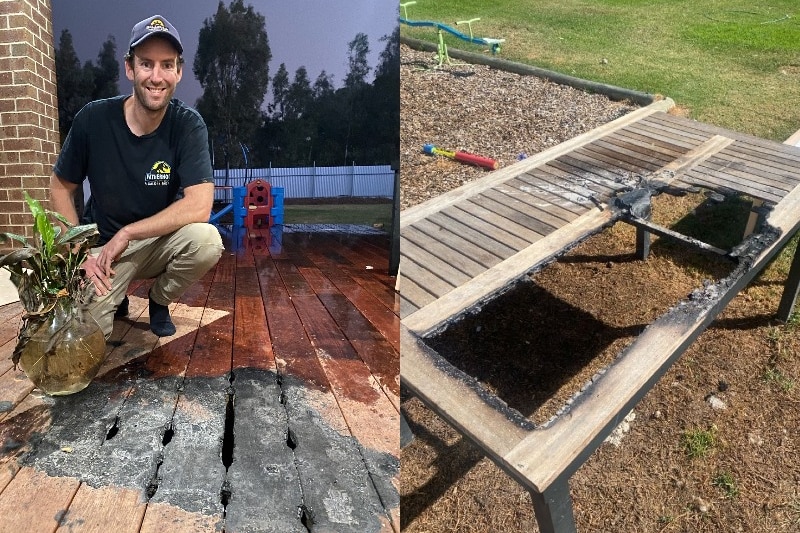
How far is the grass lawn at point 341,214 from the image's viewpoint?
2289 millimetres

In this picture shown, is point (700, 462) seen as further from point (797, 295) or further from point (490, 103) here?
point (490, 103)

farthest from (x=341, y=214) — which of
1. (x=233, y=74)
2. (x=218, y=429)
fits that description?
(x=218, y=429)

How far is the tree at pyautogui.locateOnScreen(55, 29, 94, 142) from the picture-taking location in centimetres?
185

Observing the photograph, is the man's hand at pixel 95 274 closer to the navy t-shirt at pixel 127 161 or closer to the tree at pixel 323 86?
the navy t-shirt at pixel 127 161

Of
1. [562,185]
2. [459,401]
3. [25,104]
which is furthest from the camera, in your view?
[562,185]

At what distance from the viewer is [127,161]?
55.0 inches

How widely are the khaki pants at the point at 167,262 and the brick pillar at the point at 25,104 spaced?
1.43 feet

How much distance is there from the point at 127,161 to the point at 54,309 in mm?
401

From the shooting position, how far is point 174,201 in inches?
60.6

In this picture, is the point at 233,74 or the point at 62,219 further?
the point at 233,74

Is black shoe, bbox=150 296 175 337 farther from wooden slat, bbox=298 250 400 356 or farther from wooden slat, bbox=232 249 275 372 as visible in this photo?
wooden slat, bbox=298 250 400 356

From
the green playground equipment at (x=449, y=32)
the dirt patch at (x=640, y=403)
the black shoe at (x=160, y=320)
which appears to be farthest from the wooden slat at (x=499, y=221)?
the green playground equipment at (x=449, y=32)

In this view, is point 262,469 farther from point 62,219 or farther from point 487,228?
point 487,228

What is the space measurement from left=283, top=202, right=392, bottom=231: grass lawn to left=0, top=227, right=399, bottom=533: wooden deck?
425mm
